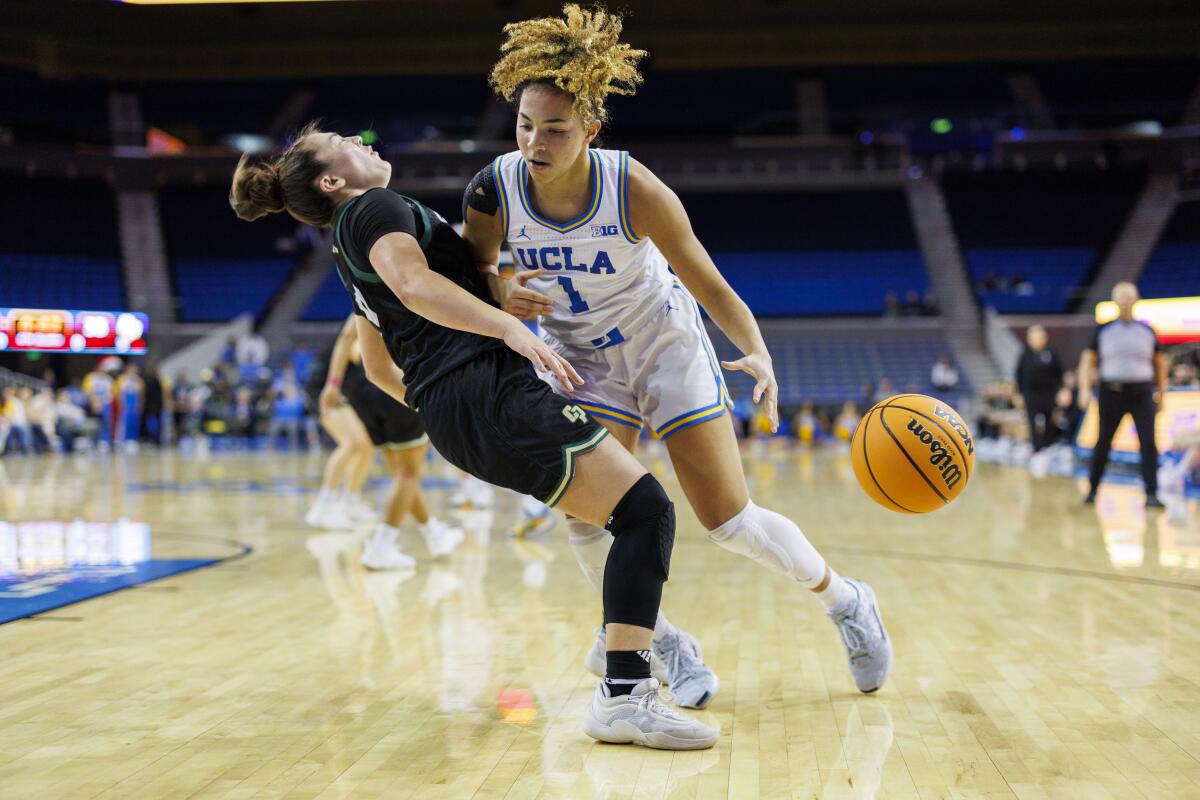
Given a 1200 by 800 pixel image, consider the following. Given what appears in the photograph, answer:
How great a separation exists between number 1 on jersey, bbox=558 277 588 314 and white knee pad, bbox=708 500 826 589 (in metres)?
0.73

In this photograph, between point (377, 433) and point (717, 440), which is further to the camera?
point (377, 433)

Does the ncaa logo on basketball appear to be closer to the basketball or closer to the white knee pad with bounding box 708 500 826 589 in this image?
the basketball

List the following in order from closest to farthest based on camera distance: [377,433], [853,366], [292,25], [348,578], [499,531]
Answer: [348,578] → [377,433] → [499,531] → [853,366] → [292,25]

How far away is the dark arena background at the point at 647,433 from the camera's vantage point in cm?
273

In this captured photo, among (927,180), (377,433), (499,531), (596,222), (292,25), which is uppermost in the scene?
(292,25)

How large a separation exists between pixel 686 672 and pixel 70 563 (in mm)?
3940

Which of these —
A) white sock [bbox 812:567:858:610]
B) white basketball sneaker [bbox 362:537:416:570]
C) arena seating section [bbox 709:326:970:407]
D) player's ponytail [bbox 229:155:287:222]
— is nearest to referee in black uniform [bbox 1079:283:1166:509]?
white basketball sneaker [bbox 362:537:416:570]

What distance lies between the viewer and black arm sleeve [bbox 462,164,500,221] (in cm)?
300

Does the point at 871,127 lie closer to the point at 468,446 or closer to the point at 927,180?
the point at 927,180

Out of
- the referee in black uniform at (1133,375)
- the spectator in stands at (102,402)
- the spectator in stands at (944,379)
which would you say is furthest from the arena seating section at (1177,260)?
the spectator in stands at (102,402)

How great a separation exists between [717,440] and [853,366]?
866 inches

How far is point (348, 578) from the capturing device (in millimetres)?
5457

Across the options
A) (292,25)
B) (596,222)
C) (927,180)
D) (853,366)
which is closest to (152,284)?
(292,25)

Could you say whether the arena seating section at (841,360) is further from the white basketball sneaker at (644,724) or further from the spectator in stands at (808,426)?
the white basketball sneaker at (644,724)
